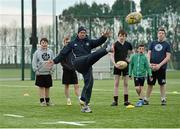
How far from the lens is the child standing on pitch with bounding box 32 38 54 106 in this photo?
15.4m

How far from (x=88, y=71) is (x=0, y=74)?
123ft

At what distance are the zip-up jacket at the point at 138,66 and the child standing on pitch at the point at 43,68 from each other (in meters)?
2.09

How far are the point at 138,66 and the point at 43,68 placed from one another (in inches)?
96.5

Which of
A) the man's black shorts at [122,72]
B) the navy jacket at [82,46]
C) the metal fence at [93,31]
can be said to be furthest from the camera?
the metal fence at [93,31]

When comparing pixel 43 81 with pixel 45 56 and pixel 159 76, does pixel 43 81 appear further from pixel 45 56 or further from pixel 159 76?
pixel 159 76

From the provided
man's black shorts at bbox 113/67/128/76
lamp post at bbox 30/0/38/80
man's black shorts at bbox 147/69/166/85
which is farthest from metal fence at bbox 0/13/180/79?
man's black shorts at bbox 113/67/128/76

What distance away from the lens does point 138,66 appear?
50.8ft

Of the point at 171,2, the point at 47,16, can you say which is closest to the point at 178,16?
the point at 47,16

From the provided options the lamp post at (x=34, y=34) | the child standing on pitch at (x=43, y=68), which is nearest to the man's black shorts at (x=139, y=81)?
the child standing on pitch at (x=43, y=68)

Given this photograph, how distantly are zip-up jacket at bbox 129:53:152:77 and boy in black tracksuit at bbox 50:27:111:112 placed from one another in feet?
7.56

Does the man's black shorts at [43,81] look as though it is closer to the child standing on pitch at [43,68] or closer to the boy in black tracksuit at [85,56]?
the child standing on pitch at [43,68]

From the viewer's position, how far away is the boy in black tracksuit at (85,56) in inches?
511

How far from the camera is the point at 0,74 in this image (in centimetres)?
5006

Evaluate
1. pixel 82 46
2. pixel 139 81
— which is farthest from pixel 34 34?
pixel 82 46
